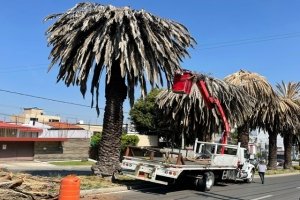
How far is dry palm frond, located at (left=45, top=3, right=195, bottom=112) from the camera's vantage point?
770 inches

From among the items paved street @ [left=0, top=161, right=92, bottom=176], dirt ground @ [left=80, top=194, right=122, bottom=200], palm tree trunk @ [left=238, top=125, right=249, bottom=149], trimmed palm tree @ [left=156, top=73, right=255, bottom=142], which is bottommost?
paved street @ [left=0, top=161, right=92, bottom=176]

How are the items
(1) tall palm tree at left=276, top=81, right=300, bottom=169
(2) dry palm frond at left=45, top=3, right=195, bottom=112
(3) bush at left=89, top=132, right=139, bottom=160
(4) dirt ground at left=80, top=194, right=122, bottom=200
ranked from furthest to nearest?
1. (3) bush at left=89, top=132, right=139, bottom=160
2. (1) tall palm tree at left=276, top=81, right=300, bottom=169
3. (2) dry palm frond at left=45, top=3, right=195, bottom=112
4. (4) dirt ground at left=80, top=194, right=122, bottom=200

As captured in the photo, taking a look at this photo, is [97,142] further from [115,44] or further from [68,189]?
[68,189]

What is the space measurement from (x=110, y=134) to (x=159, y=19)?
5.52 metres

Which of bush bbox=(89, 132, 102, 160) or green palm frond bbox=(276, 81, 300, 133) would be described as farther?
bush bbox=(89, 132, 102, 160)

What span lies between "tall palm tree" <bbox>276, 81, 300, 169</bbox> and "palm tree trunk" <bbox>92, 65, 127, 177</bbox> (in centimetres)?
2672

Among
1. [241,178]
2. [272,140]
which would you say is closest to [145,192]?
[241,178]

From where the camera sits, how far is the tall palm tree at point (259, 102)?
37.5 m

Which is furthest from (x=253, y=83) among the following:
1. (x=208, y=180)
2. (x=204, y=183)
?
(x=204, y=183)

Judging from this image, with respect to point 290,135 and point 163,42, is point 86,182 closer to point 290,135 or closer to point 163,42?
point 163,42

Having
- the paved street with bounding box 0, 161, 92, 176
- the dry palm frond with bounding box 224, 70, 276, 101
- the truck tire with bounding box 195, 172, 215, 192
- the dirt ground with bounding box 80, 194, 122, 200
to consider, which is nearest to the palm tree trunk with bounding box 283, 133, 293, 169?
the dry palm frond with bounding box 224, 70, 276, 101

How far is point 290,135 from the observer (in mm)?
48906

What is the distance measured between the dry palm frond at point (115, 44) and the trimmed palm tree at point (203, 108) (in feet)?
34.4

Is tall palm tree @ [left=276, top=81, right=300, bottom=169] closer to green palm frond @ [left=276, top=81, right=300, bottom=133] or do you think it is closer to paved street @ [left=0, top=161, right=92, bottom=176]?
green palm frond @ [left=276, top=81, right=300, bottom=133]
